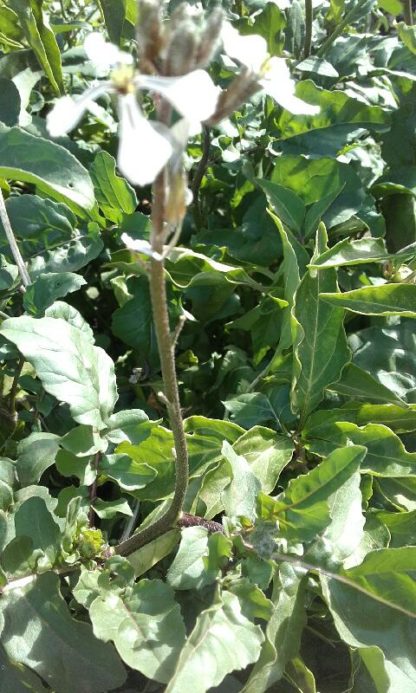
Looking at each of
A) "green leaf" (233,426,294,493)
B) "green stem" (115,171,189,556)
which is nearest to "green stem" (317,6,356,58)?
"green leaf" (233,426,294,493)

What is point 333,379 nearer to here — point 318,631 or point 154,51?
point 318,631

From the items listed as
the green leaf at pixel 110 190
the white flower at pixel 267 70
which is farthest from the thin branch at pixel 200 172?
the white flower at pixel 267 70

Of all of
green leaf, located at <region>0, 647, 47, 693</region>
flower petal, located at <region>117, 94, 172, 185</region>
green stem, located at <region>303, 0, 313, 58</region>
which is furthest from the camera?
green stem, located at <region>303, 0, 313, 58</region>

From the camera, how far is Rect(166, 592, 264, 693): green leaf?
0.54 m

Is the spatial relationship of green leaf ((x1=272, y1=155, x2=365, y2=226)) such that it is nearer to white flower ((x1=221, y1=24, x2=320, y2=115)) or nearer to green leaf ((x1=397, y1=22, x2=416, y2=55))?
green leaf ((x1=397, y1=22, x2=416, y2=55))

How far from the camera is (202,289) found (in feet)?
3.21

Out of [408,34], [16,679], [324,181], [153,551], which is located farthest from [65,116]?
[408,34]

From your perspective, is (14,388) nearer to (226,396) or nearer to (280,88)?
(226,396)

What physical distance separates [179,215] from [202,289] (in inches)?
22.1

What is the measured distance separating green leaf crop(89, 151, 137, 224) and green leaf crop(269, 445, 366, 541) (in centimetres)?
45

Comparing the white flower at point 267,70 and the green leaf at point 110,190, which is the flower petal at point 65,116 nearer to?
the white flower at point 267,70

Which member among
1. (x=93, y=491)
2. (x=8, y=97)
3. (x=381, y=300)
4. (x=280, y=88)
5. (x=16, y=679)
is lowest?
(x=16, y=679)

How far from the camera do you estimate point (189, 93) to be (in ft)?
1.21

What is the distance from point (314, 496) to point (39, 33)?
2.23 ft
